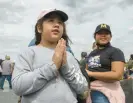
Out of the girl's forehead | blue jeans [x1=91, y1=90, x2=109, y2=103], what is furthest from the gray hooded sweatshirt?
blue jeans [x1=91, y1=90, x2=109, y2=103]

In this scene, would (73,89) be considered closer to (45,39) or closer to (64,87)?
(64,87)

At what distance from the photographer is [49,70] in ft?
8.49

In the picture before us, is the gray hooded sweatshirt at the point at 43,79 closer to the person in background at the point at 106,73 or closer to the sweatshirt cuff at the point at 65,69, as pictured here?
the sweatshirt cuff at the point at 65,69

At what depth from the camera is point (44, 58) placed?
8.96 feet

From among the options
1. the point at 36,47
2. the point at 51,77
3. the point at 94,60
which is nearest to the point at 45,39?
the point at 36,47

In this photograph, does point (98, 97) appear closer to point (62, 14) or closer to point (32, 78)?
point (62, 14)

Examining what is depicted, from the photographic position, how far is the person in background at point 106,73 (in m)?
3.72

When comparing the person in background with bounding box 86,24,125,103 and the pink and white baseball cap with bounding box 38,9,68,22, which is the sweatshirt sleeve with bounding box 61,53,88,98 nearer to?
the pink and white baseball cap with bounding box 38,9,68,22

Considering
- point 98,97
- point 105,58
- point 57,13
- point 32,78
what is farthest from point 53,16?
point 98,97

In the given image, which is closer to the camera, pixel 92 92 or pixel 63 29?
pixel 63 29

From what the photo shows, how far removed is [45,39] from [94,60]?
116 centimetres

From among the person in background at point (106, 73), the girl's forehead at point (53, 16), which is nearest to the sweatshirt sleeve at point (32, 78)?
the girl's forehead at point (53, 16)

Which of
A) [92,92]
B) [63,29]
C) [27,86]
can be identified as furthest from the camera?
[92,92]

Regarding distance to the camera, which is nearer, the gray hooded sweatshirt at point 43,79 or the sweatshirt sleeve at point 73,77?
the gray hooded sweatshirt at point 43,79
